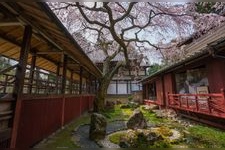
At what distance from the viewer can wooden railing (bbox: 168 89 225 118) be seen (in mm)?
6835

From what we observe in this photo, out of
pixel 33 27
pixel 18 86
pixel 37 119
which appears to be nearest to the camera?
pixel 18 86

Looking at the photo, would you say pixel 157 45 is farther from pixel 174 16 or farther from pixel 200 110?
pixel 200 110

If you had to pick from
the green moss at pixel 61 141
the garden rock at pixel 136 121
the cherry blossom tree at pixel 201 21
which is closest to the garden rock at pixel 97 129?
the green moss at pixel 61 141

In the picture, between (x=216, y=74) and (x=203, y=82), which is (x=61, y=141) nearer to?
(x=216, y=74)

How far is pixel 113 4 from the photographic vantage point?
41.4ft

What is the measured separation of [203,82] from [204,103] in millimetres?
1845

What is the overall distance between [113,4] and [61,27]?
930 centimetres

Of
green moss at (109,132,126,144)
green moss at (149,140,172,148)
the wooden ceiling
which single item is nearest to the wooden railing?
green moss at (149,140,172,148)

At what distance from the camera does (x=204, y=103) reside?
8.08 m

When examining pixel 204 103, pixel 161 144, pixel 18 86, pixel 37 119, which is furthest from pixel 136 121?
pixel 18 86

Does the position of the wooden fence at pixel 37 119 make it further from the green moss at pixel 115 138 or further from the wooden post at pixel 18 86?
the green moss at pixel 115 138

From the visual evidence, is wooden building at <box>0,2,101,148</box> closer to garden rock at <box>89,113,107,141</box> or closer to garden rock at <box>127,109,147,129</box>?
garden rock at <box>89,113,107,141</box>

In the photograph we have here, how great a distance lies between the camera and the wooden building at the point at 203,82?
7.01 meters

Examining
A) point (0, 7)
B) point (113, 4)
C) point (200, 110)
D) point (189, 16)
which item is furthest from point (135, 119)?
point (113, 4)
